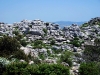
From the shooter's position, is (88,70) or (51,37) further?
(51,37)

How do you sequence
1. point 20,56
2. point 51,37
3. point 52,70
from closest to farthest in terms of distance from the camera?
point 52,70 → point 20,56 → point 51,37

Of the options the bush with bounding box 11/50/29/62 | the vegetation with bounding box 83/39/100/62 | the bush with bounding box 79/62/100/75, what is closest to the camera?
the bush with bounding box 79/62/100/75

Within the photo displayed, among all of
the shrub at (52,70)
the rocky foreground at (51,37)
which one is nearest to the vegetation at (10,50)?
the shrub at (52,70)

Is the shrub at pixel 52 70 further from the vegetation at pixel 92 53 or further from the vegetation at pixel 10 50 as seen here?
the vegetation at pixel 92 53

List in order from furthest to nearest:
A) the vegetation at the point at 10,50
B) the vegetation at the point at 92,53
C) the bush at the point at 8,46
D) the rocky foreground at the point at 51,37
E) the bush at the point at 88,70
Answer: the rocky foreground at the point at 51,37 → the vegetation at the point at 92,53 → the bush at the point at 8,46 → the vegetation at the point at 10,50 → the bush at the point at 88,70

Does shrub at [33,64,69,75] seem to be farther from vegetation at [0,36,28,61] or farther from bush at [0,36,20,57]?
bush at [0,36,20,57]

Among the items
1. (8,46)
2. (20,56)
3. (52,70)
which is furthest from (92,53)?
(52,70)

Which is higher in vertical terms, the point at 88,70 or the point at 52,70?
the point at 52,70

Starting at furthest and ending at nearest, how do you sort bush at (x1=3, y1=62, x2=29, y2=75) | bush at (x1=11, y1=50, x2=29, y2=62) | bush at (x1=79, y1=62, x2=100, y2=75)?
1. bush at (x1=11, y1=50, x2=29, y2=62)
2. bush at (x1=79, y1=62, x2=100, y2=75)
3. bush at (x1=3, y1=62, x2=29, y2=75)

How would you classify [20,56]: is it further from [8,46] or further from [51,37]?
[51,37]

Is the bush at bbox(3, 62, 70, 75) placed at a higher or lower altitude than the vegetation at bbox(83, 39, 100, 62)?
higher

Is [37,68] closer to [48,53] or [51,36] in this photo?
[48,53]

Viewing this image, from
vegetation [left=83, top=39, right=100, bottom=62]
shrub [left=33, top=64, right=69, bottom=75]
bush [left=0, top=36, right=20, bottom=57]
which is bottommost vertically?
vegetation [left=83, top=39, right=100, bottom=62]

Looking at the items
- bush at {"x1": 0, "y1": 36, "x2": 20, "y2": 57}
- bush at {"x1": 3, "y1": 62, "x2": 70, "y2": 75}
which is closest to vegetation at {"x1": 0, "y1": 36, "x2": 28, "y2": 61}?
bush at {"x1": 0, "y1": 36, "x2": 20, "y2": 57}
